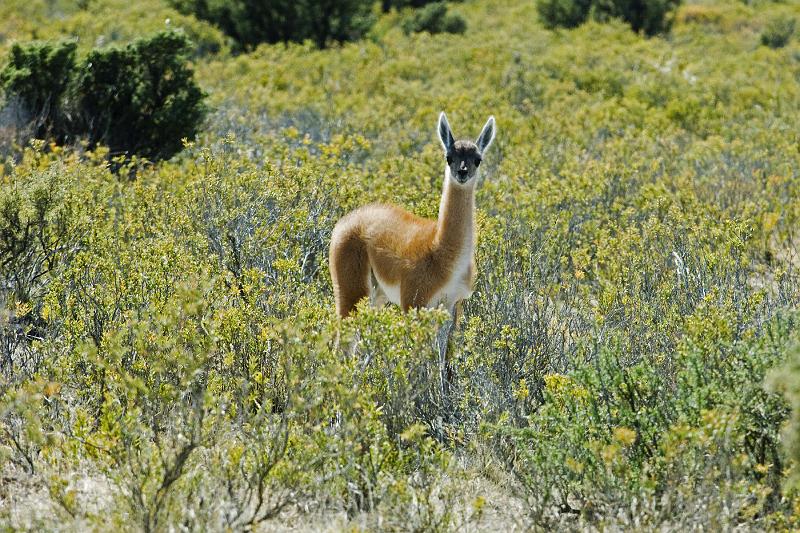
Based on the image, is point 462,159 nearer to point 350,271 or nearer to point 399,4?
point 350,271

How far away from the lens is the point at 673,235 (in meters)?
7.35

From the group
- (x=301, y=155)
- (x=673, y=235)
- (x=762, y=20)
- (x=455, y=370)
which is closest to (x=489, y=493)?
(x=455, y=370)

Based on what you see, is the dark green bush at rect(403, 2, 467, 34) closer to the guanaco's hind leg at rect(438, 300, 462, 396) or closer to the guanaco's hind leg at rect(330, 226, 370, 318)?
the guanaco's hind leg at rect(330, 226, 370, 318)

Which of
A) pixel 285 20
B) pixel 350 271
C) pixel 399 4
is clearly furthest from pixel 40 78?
pixel 399 4

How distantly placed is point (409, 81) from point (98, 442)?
13972mm

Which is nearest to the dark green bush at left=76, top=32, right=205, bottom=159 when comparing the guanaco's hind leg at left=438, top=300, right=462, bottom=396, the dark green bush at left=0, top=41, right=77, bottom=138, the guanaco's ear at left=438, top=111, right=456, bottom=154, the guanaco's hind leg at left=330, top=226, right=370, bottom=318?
the dark green bush at left=0, top=41, right=77, bottom=138

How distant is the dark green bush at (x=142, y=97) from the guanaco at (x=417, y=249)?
5.93 meters

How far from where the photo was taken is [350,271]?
6223mm

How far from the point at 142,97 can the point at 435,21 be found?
44.2 ft

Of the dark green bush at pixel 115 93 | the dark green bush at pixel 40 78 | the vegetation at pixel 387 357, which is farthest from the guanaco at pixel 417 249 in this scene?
the dark green bush at pixel 40 78

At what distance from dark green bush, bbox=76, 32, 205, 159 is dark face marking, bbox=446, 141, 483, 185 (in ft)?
20.8

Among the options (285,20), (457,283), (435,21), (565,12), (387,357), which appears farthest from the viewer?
(565,12)

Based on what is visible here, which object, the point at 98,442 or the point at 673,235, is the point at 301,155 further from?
the point at 98,442

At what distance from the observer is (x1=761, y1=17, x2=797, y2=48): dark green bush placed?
Answer: 2364 cm
